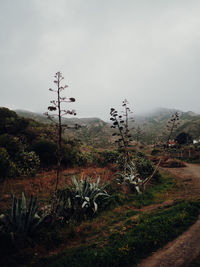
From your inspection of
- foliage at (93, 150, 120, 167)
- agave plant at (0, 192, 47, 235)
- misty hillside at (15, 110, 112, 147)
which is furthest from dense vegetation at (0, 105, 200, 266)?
misty hillside at (15, 110, 112, 147)

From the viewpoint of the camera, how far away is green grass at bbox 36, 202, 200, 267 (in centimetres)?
329

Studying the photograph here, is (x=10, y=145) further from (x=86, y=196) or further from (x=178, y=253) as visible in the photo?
(x=178, y=253)

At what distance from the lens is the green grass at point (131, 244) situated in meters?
3.29

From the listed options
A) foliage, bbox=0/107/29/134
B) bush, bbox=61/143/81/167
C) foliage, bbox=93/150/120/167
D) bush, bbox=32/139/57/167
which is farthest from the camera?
foliage, bbox=93/150/120/167

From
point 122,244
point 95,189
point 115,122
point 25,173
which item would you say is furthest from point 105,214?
point 25,173

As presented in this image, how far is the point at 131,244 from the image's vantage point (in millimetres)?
3746

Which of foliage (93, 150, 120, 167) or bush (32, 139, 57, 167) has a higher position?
bush (32, 139, 57, 167)

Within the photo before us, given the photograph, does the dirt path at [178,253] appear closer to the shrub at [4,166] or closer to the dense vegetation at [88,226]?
the dense vegetation at [88,226]

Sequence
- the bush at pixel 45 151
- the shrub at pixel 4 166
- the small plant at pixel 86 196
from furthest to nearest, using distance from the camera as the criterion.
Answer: the bush at pixel 45 151 < the shrub at pixel 4 166 < the small plant at pixel 86 196

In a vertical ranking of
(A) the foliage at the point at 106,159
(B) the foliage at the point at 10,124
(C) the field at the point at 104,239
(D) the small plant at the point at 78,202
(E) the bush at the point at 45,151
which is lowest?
(C) the field at the point at 104,239

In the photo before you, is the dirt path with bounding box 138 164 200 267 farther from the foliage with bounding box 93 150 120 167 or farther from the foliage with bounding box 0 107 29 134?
the foliage with bounding box 0 107 29 134

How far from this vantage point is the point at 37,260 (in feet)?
11.3

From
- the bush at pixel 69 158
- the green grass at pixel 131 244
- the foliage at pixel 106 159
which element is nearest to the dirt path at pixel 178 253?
the green grass at pixel 131 244

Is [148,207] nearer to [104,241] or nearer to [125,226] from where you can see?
[125,226]
